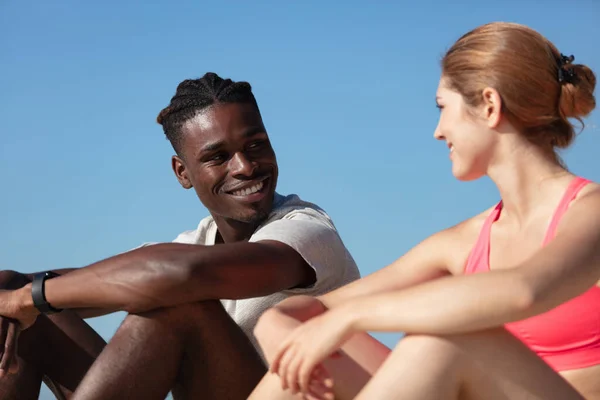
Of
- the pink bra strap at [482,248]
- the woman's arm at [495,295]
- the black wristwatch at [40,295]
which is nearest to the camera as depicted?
the woman's arm at [495,295]

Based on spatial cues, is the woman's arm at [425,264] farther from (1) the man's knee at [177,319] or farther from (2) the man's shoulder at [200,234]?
(2) the man's shoulder at [200,234]

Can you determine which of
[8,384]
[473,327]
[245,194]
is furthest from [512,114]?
[8,384]

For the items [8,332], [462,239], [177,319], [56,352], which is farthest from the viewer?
[56,352]

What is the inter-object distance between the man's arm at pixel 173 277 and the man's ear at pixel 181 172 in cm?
92

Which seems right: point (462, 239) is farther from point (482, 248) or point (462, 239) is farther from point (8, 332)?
point (8, 332)

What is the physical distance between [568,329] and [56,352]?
2449mm

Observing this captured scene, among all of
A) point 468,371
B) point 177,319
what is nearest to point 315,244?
point 177,319

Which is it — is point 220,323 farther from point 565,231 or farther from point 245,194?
point 565,231

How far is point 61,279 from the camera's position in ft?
11.5

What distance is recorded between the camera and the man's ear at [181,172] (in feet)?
14.3

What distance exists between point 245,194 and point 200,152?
11.1 inches

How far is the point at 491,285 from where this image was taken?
2.27 metres

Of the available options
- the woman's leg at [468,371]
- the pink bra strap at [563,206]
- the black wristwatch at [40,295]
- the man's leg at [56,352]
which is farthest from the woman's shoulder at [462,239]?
the man's leg at [56,352]

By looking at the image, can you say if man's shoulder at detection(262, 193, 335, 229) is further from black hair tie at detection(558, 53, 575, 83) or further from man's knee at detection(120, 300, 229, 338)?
black hair tie at detection(558, 53, 575, 83)
